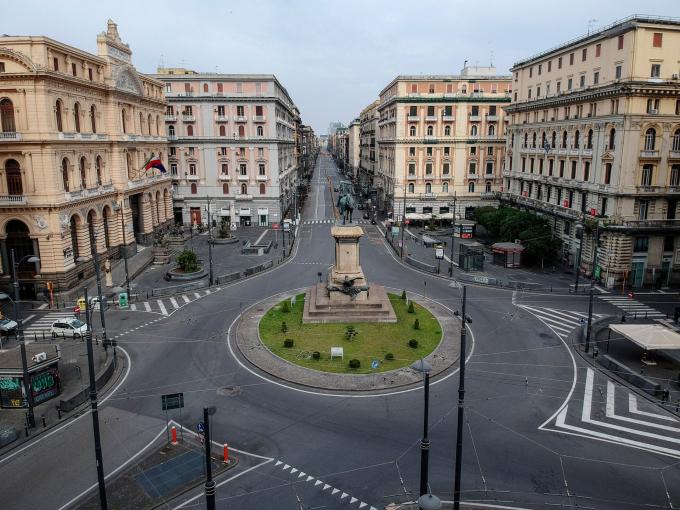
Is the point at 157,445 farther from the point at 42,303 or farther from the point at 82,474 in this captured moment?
the point at 42,303

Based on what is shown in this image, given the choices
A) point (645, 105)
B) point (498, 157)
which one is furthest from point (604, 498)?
point (498, 157)

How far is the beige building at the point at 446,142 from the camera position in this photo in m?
88.2

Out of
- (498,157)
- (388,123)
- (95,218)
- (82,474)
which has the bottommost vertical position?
(82,474)

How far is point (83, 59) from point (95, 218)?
56.6 ft

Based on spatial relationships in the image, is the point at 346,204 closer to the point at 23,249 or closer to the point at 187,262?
the point at 187,262

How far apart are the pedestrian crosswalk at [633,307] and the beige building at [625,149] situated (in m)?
3.59

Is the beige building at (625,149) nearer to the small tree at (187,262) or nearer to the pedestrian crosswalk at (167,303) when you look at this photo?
the pedestrian crosswalk at (167,303)

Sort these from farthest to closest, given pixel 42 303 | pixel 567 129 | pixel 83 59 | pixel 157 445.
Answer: pixel 567 129
pixel 83 59
pixel 42 303
pixel 157 445

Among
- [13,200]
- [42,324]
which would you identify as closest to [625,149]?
[42,324]

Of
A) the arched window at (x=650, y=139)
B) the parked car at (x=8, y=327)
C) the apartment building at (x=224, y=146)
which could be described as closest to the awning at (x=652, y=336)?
the arched window at (x=650, y=139)

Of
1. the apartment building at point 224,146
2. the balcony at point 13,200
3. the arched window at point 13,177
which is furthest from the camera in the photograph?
the apartment building at point 224,146

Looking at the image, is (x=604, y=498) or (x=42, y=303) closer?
(x=604, y=498)

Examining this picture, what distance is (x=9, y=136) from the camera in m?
49.1

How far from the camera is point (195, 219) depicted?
9081cm
